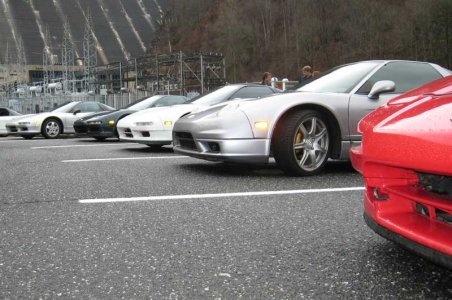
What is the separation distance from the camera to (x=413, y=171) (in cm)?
224

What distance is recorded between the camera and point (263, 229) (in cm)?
330

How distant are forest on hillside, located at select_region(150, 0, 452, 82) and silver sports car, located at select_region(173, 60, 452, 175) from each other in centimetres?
4742

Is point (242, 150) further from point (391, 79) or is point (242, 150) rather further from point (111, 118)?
point (111, 118)

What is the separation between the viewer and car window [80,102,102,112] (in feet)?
49.7

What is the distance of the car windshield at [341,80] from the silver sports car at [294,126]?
11mm

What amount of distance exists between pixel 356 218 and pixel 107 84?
50.9m

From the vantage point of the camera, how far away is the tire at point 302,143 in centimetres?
530

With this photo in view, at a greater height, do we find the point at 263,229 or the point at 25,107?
the point at 25,107

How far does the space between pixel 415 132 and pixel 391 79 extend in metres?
3.88

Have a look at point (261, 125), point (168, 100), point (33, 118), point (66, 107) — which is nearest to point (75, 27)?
point (66, 107)

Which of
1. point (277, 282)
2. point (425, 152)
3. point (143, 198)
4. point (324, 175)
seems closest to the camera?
point (425, 152)

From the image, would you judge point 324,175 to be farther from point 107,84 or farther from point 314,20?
point 314,20

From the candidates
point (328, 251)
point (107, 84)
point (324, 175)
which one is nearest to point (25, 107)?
point (107, 84)

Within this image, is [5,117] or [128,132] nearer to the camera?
[128,132]
